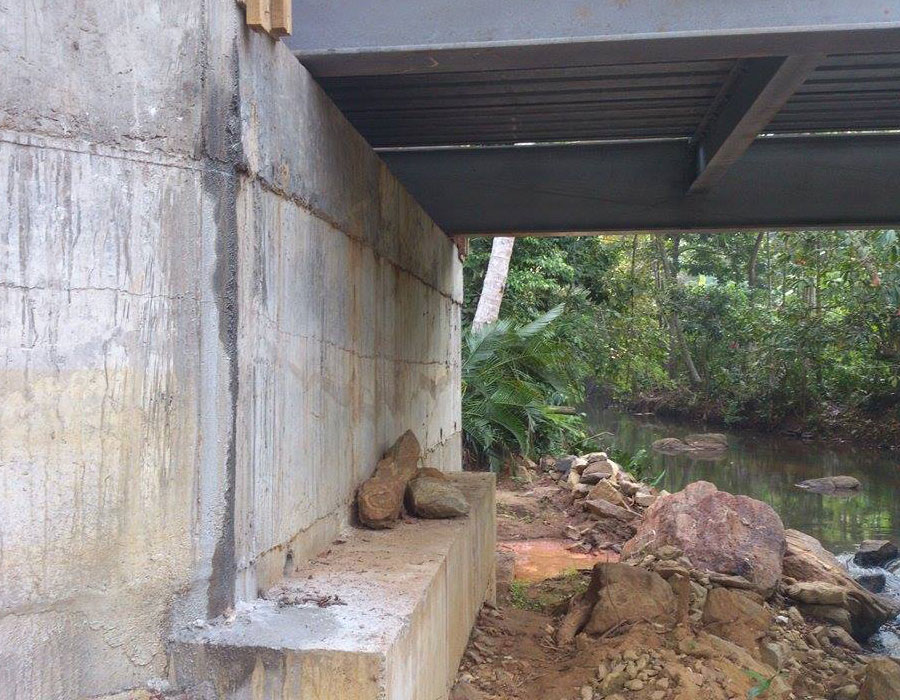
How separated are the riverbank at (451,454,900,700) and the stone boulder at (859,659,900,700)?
0.01m

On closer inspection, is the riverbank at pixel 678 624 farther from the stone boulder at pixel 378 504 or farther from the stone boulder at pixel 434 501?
the stone boulder at pixel 378 504

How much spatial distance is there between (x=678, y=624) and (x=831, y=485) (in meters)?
12.9

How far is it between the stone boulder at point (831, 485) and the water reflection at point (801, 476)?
220 mm

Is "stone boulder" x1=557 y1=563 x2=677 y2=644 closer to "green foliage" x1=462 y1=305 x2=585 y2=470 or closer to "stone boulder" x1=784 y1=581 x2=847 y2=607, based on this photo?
"stone boulder" x1=784 y1=581 x2=847 y2=607

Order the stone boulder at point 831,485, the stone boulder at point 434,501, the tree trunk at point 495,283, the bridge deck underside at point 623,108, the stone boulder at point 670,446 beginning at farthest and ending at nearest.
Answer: the stone boulder at point 670,446 → the stone boulder at point 831,485 → the tree trunk at point 495,283 → the stone boulder at point 434,501 → the bridge deck underside at point 623,108

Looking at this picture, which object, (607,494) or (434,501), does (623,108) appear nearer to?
(434,501)

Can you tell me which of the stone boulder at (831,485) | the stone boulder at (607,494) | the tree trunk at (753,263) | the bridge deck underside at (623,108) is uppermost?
the tree trunk at (753,263)

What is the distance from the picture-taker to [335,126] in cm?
510

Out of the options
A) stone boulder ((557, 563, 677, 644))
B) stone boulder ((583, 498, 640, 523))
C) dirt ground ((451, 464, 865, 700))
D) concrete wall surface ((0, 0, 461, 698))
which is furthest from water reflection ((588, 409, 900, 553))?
concrete wall surface ((0, 0, 461, 698))

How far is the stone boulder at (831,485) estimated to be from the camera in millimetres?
17641

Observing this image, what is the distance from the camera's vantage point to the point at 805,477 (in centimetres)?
1942

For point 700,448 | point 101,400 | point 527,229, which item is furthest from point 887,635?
point 700,448

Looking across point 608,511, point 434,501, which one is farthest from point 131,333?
point 608,511

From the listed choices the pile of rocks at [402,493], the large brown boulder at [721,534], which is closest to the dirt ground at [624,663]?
the large brown boulder at [721,534]
